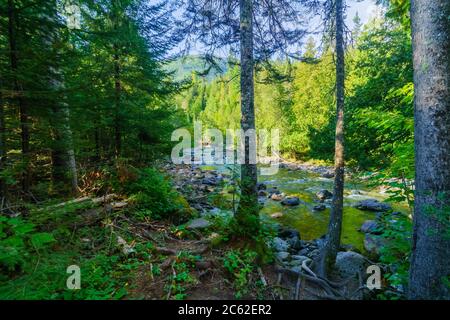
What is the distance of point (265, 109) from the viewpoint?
2966cm

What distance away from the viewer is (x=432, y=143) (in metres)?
2.26

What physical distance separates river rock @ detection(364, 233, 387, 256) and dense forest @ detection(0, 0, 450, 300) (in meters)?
0.06

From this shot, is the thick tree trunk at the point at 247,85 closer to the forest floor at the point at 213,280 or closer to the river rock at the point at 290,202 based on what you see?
the forest floor at the point at 213,280

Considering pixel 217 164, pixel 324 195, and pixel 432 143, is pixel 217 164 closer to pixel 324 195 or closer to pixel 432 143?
pixel 432 143

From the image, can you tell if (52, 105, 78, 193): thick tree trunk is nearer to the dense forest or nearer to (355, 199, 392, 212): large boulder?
the dense forest

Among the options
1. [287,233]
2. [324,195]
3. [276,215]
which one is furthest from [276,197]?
[287,233]

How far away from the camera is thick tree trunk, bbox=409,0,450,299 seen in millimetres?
2186

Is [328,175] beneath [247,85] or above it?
beneath

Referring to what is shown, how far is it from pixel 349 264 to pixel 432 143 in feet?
13.7

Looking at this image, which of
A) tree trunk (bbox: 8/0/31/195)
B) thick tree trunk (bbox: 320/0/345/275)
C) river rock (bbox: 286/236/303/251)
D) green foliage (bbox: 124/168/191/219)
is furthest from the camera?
river rock (bbox: 286/236/303/251)

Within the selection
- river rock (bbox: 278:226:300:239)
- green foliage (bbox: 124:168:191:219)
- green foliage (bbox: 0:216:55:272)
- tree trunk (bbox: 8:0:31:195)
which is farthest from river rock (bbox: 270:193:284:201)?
green foliage (bbox: 0:216:55:272)
